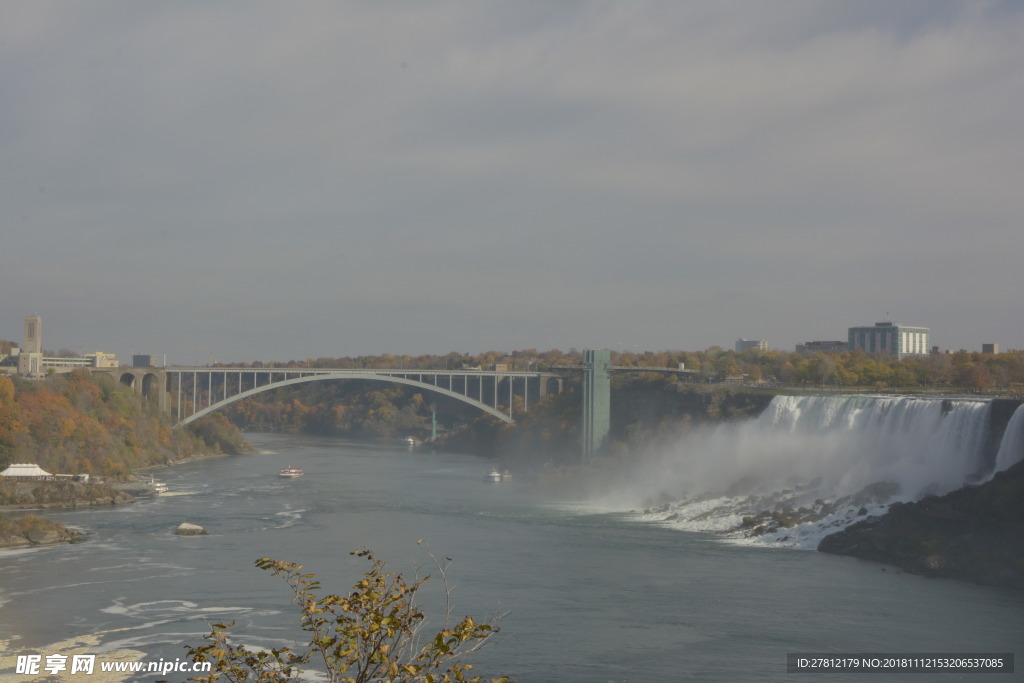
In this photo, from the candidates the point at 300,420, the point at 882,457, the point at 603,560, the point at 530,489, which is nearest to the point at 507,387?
the point at 300,420

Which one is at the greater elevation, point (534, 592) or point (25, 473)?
point (25, 473)

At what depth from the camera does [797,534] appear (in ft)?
68.1

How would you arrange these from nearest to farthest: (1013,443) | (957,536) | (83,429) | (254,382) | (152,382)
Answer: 1. (957,536)
2. (1013,443)
3. (83,429)
4. (152,382)
5. (254,382)

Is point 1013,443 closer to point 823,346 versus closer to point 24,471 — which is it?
point 24,471

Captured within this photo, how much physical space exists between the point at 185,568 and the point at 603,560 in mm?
7374

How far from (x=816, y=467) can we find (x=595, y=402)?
42.4 feet

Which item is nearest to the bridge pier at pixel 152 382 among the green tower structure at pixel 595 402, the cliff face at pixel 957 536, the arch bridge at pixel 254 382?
the arch bridge at pixel 254 382

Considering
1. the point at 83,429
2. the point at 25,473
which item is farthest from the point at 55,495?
the point at 83,429

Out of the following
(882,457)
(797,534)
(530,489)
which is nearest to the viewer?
(797,534)

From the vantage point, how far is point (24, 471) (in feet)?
90.7

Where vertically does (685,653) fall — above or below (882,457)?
below

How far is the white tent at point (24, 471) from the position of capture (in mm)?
27453

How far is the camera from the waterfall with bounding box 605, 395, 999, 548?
2122 centimetres

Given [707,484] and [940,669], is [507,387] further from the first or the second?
[940,669]
